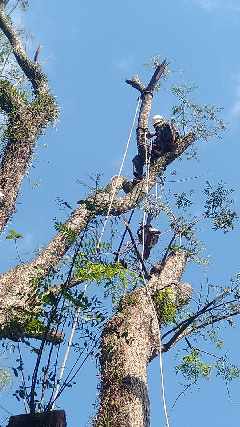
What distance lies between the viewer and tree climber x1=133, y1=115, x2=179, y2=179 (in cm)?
1156

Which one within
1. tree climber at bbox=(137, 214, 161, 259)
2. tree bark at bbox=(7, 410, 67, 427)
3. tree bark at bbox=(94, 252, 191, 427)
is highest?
tree climber at bbox=(137, 214, 161, 259)

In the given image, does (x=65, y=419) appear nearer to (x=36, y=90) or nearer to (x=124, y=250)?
(x=124, y=250)

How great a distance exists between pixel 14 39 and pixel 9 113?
276cm

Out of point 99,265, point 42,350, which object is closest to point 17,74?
point 99,265

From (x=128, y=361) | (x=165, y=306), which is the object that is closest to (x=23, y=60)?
(x=165, y=306)

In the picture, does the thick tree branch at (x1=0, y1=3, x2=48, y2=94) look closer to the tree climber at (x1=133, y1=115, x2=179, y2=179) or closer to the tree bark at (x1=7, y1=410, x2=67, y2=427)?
the tree climber at (x1=133, y1=115, x2=179, y2=179)

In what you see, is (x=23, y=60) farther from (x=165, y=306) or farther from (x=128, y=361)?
(x=128, y=361)

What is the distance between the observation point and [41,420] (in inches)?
170

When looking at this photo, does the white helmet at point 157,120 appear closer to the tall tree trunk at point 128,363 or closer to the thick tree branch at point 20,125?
the thick tree branch at point 20,125

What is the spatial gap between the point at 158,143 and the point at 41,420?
8.14 metres

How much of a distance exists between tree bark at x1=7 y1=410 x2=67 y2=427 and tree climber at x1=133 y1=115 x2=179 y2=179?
7.61m

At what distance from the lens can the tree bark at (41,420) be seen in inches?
169

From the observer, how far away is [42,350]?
4641 mm

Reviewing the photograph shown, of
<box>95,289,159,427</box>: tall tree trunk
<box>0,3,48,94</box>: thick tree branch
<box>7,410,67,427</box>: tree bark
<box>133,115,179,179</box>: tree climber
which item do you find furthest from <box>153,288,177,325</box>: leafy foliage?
<box>0,3,48,94</box>: thick tree branch
